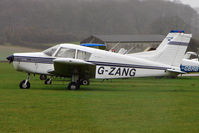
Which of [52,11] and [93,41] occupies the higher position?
[52,11]

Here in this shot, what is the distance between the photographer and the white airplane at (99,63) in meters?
16.4

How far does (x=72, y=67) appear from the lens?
1648 cm

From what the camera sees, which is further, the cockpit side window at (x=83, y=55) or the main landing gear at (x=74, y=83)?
the main landing gear at (x=74, y=83)

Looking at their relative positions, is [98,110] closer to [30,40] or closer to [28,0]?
[30,40]

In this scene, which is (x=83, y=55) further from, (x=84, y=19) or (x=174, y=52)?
(x=84, y=19)

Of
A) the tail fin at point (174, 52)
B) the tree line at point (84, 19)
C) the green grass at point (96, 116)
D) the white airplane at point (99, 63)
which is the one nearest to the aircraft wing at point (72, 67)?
the white airplane at point (99, 63)

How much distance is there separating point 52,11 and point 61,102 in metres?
63.0

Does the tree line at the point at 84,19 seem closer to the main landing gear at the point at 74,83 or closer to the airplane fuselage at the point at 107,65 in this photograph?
the airplane fuselage at the point at 107,65

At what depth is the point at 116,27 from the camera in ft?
232

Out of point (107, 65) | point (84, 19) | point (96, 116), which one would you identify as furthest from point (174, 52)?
point (84, 19)

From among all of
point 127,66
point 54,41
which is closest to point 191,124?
point 127,66

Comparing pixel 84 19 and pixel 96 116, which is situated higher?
pixel 84 19

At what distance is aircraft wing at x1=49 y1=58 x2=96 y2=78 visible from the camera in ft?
51.4

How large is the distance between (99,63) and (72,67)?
3.61 feet
